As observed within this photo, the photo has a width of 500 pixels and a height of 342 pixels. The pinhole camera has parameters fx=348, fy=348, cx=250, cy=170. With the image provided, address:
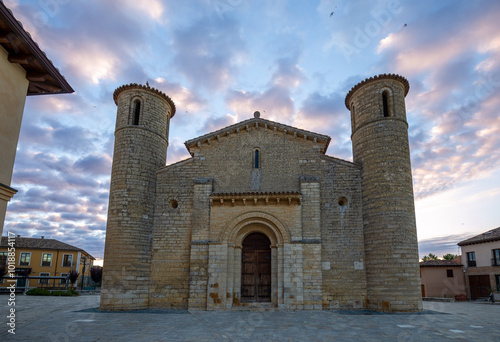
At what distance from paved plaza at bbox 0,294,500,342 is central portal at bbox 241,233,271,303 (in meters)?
1.76

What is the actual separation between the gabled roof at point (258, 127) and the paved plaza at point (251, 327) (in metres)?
7.97

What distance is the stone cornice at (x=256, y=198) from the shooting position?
52.6 ft

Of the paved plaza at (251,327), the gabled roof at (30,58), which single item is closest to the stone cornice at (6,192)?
the gabled roof at (30,58)

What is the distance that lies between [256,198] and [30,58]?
11.1 meters

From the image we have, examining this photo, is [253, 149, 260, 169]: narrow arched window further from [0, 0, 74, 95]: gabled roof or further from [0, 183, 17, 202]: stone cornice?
[0, 183, 17, 202]: stone cornice

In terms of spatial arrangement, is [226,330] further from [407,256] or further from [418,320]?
[407,256]

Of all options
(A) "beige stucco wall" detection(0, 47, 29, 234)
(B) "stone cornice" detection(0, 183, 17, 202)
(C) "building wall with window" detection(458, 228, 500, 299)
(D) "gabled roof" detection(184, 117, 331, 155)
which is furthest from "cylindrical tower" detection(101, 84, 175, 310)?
(C) "building wall with window" detection(458, 228, 500, 299)

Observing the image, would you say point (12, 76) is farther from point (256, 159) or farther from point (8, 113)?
point (256, 159)

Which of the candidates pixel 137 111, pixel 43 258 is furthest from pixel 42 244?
pixel 137 111

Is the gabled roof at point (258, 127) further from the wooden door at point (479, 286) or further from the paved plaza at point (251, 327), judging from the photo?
the wooden door at point (479, 286)

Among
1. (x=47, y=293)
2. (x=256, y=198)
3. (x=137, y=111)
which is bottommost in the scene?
(x=47, y=293)

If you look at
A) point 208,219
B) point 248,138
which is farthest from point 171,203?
point 248,138

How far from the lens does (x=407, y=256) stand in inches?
571

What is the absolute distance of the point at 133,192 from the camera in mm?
16422
